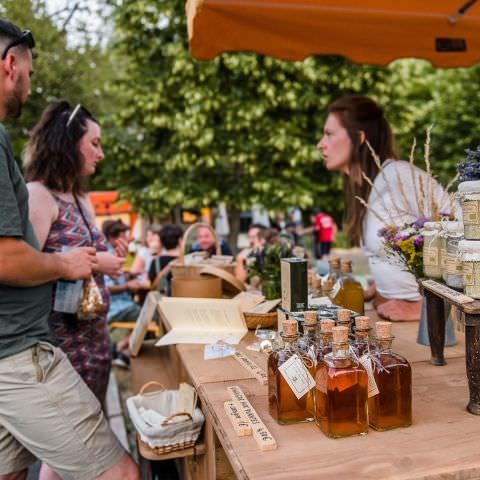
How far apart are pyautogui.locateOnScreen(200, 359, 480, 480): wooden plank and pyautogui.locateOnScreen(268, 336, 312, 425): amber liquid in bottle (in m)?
0.02

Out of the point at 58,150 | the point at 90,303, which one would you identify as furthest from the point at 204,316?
the point at 58,150

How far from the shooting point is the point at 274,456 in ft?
3.37

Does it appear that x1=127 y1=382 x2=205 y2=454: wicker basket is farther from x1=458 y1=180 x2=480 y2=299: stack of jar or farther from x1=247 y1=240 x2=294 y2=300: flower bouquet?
x1=458 y1=180 x2=480 y2=299: stack of jar

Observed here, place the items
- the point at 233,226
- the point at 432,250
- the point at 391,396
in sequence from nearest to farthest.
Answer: the point at 391,396
the point at 432,250
the point at 233,226

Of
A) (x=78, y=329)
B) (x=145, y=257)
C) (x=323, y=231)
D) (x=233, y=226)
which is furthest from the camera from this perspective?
(x=323, y=231)

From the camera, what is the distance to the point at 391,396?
3.76ft

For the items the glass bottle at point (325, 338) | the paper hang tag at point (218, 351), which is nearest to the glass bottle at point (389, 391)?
the glass bottle at point (325, 338)

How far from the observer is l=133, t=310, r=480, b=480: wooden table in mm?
970

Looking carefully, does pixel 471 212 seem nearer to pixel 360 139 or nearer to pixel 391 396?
pixel 391 396

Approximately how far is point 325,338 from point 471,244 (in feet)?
1.38

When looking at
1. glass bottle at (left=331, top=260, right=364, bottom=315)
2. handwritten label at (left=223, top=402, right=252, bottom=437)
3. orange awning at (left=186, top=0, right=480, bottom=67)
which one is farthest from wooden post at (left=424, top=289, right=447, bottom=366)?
orange awning at (left=186, top=0, right=480, bottom=67)

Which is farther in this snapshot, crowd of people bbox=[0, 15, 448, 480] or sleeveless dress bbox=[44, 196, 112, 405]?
sleeveless dress bbox=[44, 196, 112, 405]

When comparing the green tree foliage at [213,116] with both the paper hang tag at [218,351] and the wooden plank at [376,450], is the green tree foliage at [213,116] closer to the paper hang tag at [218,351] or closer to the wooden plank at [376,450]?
the paper hang tag at [218,351]

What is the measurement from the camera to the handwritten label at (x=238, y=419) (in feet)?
3.69
